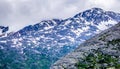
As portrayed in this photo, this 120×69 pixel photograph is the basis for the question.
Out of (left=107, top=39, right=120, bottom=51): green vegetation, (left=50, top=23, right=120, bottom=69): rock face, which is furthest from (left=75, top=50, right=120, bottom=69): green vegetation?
(left=107, top=39, right=120, bottom=51): green vegetation

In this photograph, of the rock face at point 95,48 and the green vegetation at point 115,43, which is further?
the green vegetation at point 115,43

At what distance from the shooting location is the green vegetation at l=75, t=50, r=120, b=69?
6294 centimetres

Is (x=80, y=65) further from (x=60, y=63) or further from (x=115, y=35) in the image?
(x=115, y=35)

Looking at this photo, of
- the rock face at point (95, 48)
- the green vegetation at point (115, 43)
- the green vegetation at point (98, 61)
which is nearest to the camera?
the green vegetation at point (98, 61)

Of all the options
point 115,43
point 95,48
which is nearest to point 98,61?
point 95,48

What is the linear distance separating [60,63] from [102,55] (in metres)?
7.82

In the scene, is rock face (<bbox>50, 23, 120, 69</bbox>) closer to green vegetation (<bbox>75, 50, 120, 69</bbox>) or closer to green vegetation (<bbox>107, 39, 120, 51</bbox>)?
green vegetation (<bbox>107, 39, 120, 51</bbox>)

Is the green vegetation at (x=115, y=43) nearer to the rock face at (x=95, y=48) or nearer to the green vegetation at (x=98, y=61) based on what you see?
the rock face at (x=95, y=48)

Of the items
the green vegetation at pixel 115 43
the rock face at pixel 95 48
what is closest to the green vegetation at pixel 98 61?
the rock face at pixel 95 48

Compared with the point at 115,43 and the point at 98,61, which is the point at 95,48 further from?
the point at 115,43

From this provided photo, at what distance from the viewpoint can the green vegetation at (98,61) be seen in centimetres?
6294

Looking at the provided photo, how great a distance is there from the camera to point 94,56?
2618 inches

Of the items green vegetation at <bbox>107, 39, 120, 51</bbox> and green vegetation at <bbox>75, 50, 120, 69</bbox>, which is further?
green vegetation at <bbox>107, 39, 120, 51</bbox>

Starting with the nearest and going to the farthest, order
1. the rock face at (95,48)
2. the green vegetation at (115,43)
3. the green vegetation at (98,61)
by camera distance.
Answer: the green vegetation at (98,61) → the rock face at (95,48) → the green vegetation at (115,43)
